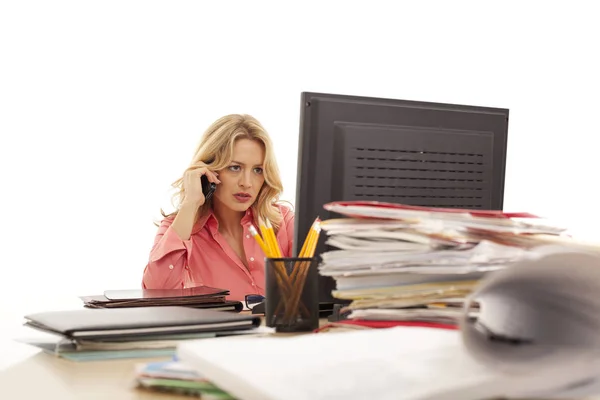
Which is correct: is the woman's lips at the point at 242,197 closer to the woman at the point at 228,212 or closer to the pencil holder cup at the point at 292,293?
the woman at the point at 228,212

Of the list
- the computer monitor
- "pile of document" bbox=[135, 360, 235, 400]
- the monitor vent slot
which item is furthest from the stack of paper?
"pile of document" bbox=[135, 360, 235, 400]

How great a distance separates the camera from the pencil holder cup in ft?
3.77

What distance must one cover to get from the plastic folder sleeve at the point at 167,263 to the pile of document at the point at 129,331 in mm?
1312

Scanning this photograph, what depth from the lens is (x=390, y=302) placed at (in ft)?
3.34

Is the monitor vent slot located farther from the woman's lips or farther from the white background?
the white background

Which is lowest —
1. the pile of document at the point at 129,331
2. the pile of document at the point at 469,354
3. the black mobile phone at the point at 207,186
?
the pile of document at the point at 129,331

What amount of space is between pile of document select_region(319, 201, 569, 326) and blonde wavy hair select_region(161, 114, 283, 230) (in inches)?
65.0

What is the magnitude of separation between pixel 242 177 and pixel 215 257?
0.32m

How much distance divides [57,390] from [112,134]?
2626 mm

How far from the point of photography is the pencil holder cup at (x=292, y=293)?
45.3 inches

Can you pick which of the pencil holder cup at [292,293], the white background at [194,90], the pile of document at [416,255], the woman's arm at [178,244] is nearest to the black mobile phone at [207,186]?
the woman's arm at [178,244]

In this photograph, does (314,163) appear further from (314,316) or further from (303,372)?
(303,372)

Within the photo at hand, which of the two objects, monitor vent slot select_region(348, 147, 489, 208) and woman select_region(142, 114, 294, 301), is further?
woman select_region(142, 114, 294, 301)

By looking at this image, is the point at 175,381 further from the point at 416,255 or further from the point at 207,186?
the point at 207,186
